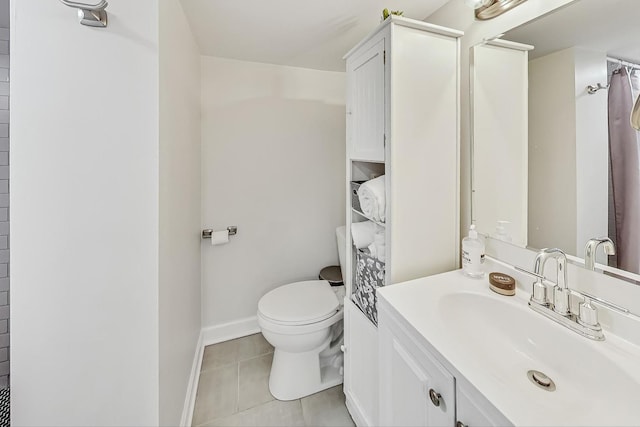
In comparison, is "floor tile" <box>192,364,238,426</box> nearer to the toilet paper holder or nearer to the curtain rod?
the toilet paper holder

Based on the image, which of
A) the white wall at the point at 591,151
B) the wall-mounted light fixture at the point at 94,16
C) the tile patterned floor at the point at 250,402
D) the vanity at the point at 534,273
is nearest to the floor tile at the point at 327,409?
the tile patterned floor at the point at 250,402

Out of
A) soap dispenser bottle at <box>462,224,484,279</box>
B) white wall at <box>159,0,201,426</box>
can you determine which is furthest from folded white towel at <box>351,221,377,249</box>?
white wall at <box>159,0,201,426</box>

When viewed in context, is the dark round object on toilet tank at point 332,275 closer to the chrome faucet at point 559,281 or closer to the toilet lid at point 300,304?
the toilet lid at point 300,304

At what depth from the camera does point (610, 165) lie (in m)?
0.78

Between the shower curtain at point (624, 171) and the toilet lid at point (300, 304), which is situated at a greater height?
the shower curtain at point (624, 171)

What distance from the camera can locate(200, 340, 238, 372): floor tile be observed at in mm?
1869

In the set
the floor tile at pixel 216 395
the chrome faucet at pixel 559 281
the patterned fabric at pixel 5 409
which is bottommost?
the floor tile at pixel 216 395

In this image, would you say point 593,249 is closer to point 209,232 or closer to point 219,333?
point 209,232

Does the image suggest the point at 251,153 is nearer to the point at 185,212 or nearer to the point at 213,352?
the point at 185,212

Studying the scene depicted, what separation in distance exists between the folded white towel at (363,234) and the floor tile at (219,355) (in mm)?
1305

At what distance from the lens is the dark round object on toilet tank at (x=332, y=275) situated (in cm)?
206

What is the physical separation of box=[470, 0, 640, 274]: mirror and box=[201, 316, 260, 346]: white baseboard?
1.84 meters

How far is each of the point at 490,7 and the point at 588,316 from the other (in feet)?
3.80

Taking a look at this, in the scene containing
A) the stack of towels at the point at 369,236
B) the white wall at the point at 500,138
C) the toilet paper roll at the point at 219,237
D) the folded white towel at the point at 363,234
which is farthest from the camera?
the toilet paper roll at the point at 219,237
